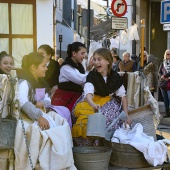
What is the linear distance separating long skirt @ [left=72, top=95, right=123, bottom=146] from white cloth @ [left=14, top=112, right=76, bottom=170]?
0.79 meters

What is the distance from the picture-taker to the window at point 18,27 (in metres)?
9.88

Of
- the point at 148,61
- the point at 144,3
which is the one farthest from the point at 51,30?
the point at 144,3

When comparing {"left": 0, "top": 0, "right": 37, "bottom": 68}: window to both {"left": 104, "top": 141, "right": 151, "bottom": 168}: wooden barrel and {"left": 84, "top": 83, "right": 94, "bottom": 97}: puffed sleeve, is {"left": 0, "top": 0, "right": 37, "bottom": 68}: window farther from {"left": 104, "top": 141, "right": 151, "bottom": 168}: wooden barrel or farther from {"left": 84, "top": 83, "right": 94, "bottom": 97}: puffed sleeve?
{"left": 104, "top": 141, "right": 151, "bottom": 168}: wooden barrel

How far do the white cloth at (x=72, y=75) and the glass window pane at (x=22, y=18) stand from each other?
4430 mm

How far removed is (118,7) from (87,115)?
37.7ft

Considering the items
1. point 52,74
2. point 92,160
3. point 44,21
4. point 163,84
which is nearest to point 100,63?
point 92,160

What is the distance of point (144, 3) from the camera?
65.5ft

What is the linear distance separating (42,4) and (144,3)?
11.0 meters

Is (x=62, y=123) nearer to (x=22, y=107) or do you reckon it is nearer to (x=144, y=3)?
(x=22, y=107)

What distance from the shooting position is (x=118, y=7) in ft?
52.6

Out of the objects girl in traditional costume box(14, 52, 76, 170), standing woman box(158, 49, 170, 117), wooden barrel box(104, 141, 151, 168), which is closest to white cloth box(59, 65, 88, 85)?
girl in traditional costume box(14, 52, 76, 170)

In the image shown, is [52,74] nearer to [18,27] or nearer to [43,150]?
[43,150]

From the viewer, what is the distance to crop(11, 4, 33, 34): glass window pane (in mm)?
9891

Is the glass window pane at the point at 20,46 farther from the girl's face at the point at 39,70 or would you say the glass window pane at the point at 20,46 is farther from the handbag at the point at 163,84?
the girl's face at the point at 39,70
